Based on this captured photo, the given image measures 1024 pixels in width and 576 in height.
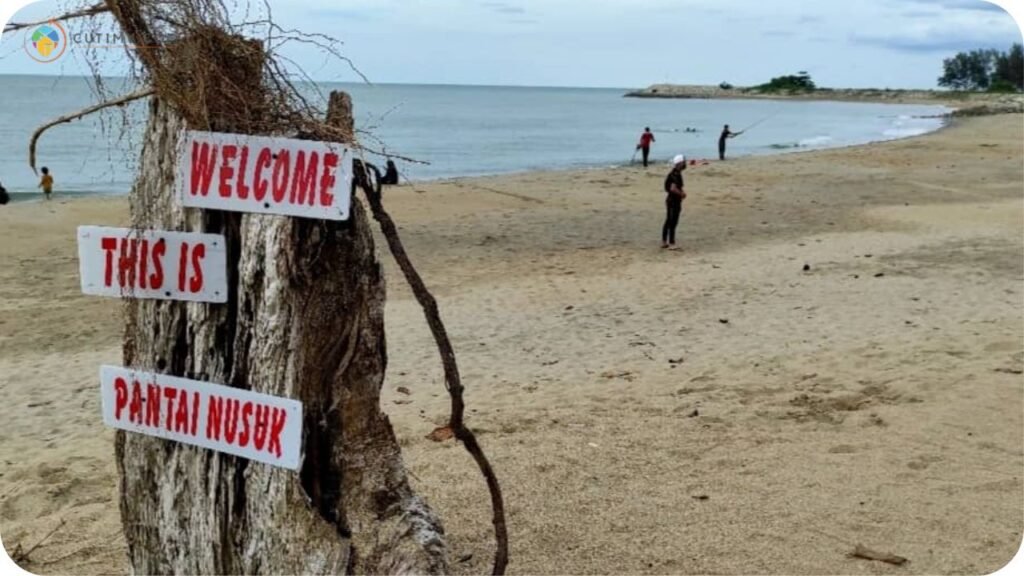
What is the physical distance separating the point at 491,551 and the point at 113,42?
2726mm

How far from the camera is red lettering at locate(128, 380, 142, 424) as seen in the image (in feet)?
10.9

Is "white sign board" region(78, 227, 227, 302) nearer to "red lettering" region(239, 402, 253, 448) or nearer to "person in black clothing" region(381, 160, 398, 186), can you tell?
"red lettering" region(239, 402, 253, 448)

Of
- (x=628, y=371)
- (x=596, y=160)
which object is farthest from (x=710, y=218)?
(x=596, y=160)

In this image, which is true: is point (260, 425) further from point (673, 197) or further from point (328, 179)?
point (673, 197)

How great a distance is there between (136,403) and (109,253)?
53cm

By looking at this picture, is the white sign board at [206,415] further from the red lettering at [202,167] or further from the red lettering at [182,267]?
the red lettering at [202,167]

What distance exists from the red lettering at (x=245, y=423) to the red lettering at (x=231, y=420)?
0.02 m

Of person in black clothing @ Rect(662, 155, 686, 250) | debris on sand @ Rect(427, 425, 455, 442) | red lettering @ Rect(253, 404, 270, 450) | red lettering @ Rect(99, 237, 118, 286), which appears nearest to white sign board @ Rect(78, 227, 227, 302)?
red lettering @ Rect(99, 237, 118, 286)

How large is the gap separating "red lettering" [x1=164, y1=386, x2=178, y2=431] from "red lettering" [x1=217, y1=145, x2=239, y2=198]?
70cm

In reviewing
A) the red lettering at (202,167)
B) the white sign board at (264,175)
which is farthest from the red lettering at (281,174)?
the red lettering at (202,167)

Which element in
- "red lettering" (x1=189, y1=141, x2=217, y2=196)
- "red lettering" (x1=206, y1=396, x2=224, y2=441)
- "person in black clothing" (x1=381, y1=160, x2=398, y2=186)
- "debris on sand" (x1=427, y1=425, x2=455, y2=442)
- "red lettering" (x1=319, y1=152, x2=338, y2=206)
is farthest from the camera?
"debris on sand" (x1=427, y1=425, x2=455, y2=442)

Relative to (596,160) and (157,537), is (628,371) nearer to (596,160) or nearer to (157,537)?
(157,537)

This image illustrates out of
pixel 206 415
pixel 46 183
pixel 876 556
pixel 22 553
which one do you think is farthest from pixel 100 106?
pixel 46 183

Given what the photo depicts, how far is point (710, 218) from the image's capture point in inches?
722
